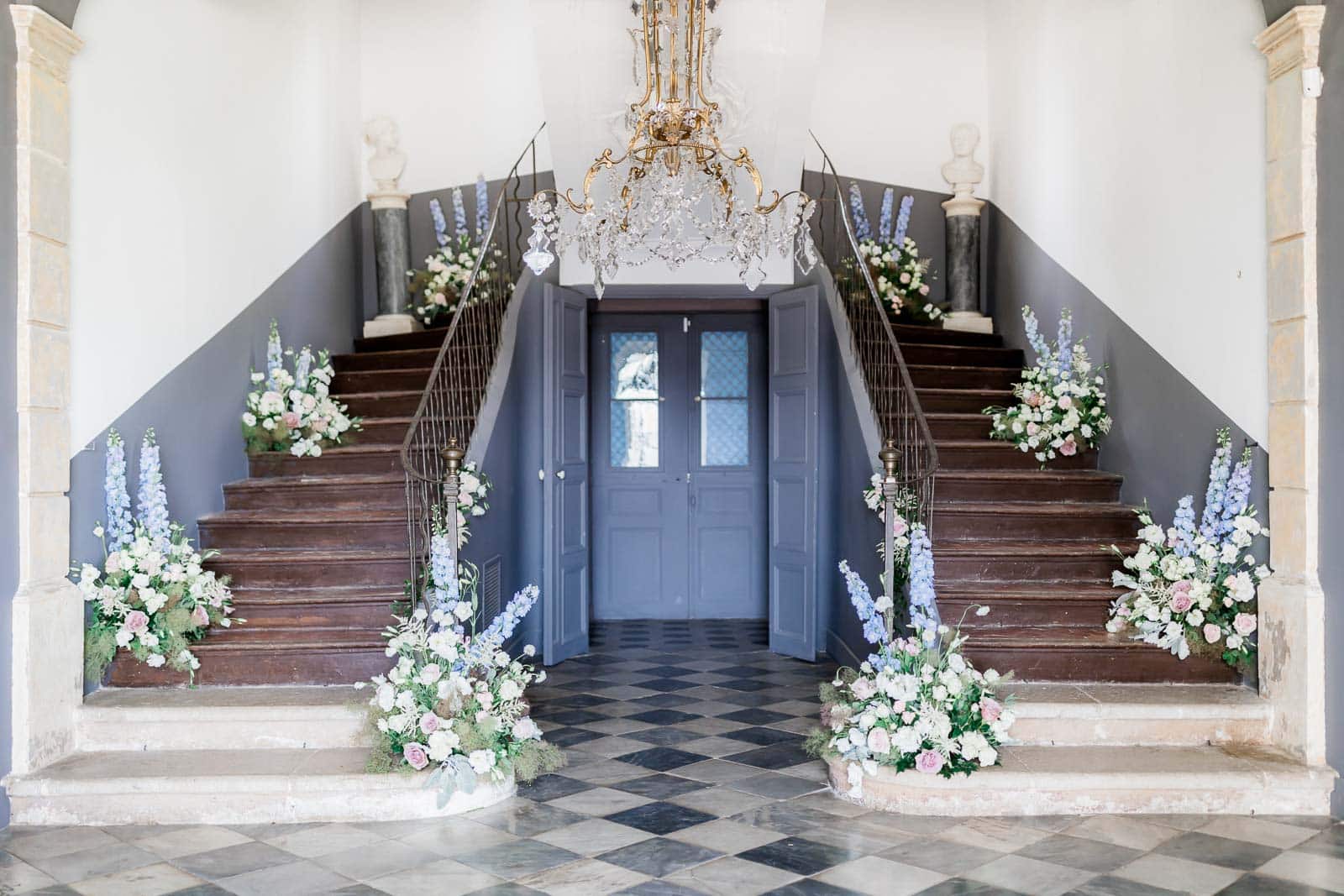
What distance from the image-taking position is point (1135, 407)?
538 centimetres

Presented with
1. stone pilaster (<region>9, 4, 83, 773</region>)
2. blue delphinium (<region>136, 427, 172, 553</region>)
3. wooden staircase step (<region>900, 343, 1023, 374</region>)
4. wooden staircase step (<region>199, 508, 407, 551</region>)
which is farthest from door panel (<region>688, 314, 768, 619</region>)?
stone pilaster (<region>9, 4, 83, 773</region>)

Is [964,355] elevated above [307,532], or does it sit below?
above


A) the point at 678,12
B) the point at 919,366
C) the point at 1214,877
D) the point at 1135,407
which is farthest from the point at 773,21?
the point at 1214,877

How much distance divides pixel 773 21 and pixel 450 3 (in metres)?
2.79

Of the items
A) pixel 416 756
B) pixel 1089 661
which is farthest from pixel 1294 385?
pixel 416 756

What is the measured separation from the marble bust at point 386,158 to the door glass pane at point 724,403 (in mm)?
2379

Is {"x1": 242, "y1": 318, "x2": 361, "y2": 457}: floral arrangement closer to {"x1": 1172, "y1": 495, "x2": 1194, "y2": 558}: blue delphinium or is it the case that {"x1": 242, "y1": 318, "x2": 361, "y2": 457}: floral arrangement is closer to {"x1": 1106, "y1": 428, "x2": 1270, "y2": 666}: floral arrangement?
{"x1": 1106, "y1": 428, "x2": 1270, "y2": 666}: floral arrangement

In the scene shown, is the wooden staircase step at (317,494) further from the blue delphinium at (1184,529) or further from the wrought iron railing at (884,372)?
the blue delphinium at (1184,529)

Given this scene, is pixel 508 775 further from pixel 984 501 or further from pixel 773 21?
pixel 773 21

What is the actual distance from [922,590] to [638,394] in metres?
4.42

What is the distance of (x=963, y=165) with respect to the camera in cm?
760

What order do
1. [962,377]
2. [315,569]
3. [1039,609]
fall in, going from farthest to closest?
1. [962,377]
2. [315,569]
3. [1039,609]

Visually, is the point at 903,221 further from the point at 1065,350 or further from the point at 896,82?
the point at 1065,350

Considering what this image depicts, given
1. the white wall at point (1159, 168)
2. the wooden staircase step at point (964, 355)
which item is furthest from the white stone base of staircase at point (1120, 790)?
the wooden staircase step at point (964, 355)
